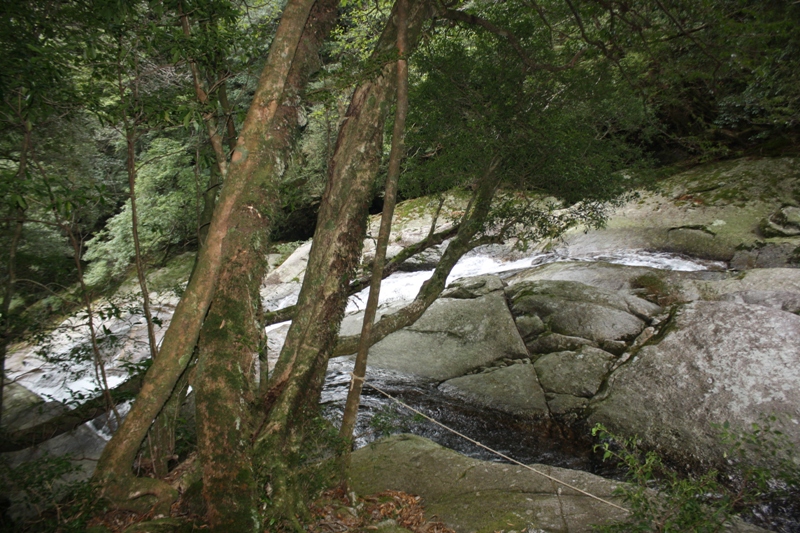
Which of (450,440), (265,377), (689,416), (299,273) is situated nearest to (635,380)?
(689,416)

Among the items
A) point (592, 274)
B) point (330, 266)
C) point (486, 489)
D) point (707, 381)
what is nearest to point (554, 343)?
point (707, 381)

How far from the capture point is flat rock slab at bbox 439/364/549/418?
265 inches

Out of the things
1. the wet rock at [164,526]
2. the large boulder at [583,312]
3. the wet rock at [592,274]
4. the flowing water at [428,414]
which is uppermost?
the wet rock at [164,526]

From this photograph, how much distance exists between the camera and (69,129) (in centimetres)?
855

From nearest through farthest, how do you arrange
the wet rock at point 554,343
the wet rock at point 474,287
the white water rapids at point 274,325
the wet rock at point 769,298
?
1. the wet rock at point 769,298
2. the wet rock at point 554,343
3. the white water rapids at point 274,325
4. the wet rock at point 474,287

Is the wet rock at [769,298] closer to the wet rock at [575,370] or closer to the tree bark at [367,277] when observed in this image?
the wet rock at [575,370]

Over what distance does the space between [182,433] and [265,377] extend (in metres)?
1.91

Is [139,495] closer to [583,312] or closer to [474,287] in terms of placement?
[583,312]

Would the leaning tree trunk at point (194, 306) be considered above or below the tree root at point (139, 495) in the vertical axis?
A: above

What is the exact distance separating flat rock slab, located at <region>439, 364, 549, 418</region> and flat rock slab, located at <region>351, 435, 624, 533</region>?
6.29 feet

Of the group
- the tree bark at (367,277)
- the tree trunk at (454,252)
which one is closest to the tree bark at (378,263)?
the tree trunk at (454,252)

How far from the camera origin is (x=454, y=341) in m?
8.57

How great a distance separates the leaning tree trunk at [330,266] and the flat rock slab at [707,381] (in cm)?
443

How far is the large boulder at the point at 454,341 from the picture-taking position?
26.3 feet
